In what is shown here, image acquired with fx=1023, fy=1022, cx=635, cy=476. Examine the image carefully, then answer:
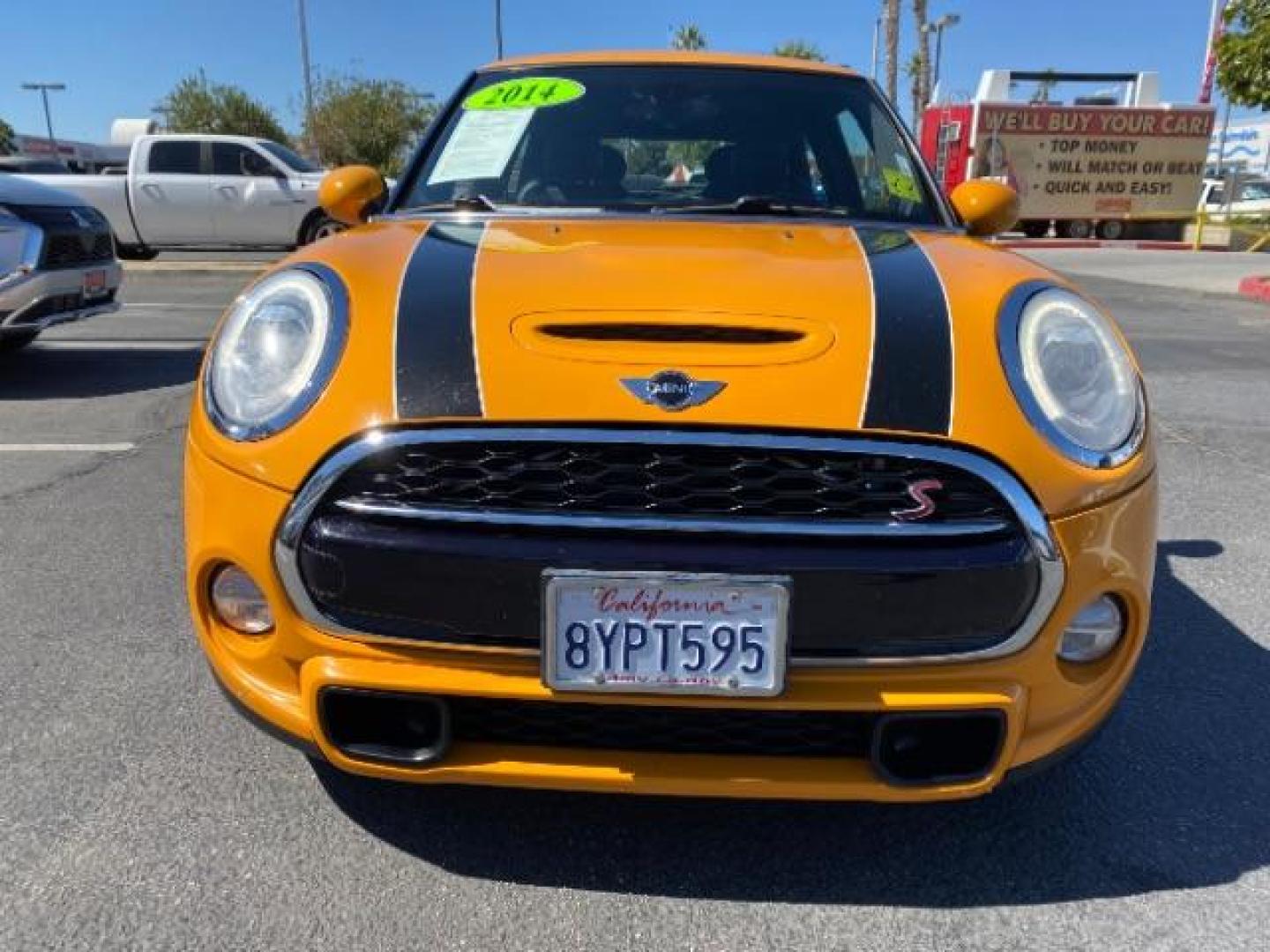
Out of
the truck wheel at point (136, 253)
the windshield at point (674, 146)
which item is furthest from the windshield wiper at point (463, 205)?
the truck wheel at point (136, 253)

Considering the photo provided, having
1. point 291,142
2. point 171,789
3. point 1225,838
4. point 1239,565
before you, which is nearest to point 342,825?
point 171,789

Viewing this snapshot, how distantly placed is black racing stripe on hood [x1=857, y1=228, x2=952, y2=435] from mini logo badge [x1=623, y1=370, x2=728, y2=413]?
236mm

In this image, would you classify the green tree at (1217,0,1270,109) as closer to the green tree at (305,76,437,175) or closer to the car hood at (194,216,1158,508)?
the car hood at (194,216,1158,508)

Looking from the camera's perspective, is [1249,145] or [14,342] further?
[1249,145]

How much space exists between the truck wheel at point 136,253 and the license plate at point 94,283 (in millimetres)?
8010

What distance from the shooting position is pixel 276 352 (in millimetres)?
1715

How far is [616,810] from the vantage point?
75.4 inches

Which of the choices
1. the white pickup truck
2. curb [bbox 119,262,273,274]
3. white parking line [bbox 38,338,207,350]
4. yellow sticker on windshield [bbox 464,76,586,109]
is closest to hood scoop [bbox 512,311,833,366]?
yellow sticker on windshield [bbox 464,76,586,109]

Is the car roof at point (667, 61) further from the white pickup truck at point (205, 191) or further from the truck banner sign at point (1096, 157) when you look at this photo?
the truck banner sign at point (1096, 157)

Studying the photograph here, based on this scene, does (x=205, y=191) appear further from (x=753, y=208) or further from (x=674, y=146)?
(x=753, y=208)

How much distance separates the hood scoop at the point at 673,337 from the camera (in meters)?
1.59

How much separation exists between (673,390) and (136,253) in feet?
47.1

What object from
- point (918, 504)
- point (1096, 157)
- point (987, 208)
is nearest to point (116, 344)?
point (987, 208)

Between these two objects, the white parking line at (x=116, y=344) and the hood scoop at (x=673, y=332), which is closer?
the hood scoop at (x=673, y=332)
